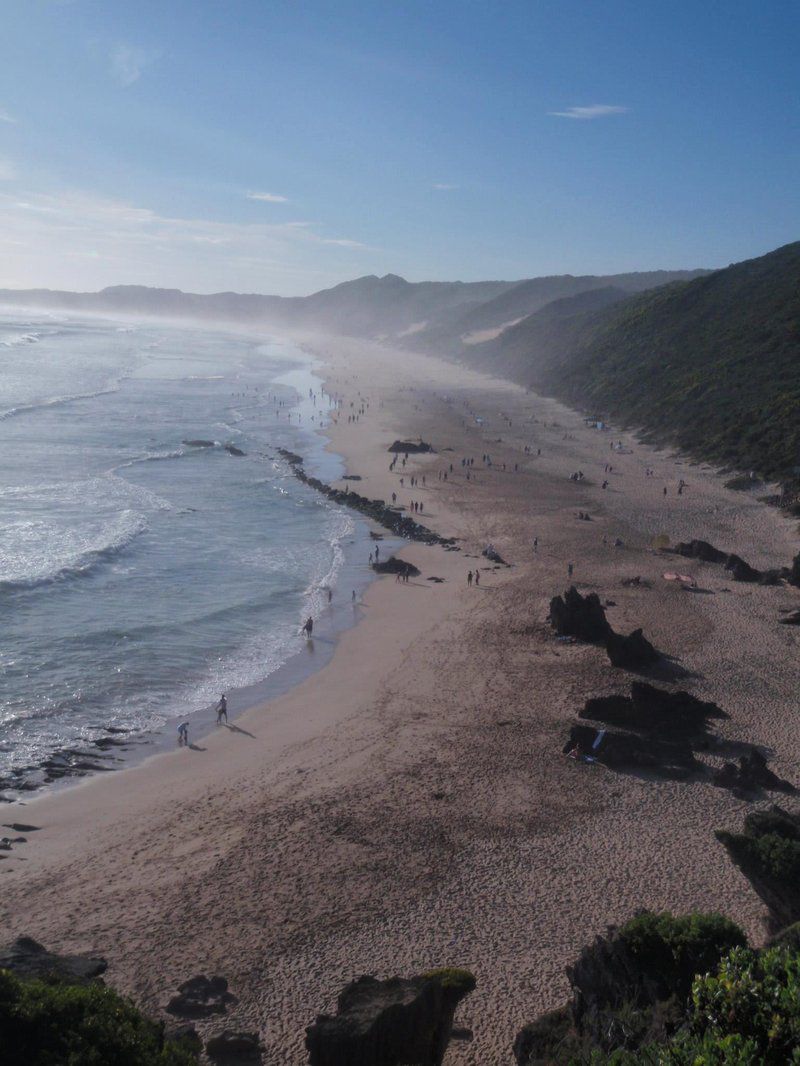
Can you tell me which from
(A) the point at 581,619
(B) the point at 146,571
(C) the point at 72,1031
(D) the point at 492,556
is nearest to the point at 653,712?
(A) the point at 581,619

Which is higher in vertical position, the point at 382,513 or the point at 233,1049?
the point at 382,513

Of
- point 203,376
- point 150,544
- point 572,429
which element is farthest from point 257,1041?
point 203,376

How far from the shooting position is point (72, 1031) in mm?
7570

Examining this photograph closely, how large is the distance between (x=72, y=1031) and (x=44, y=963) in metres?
2.82

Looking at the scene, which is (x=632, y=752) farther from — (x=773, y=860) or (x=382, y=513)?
(x=382, y=513)

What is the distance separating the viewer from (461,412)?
7281 cm

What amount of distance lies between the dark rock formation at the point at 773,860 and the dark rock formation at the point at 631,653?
8.90 meters

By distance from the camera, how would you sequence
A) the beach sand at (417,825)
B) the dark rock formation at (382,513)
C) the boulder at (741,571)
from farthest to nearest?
the dark rock formation at (382,513) < the boulder at (741,571) < the beach sand at (417,825)

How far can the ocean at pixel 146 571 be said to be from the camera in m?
19.6

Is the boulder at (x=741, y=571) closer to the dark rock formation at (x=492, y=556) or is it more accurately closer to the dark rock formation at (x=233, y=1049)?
the dark rock formation at (x=492, y=556)

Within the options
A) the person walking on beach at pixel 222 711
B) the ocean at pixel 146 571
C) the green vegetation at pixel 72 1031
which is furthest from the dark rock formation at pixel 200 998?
the person walking on beach at pixel 222 711

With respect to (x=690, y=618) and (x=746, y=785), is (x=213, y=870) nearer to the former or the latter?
(x=746, y=785)

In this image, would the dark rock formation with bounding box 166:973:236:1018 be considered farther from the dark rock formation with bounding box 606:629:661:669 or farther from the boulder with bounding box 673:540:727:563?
the boulder with bounding box 673:540:727:563

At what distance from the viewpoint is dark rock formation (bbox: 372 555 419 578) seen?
30359mm
